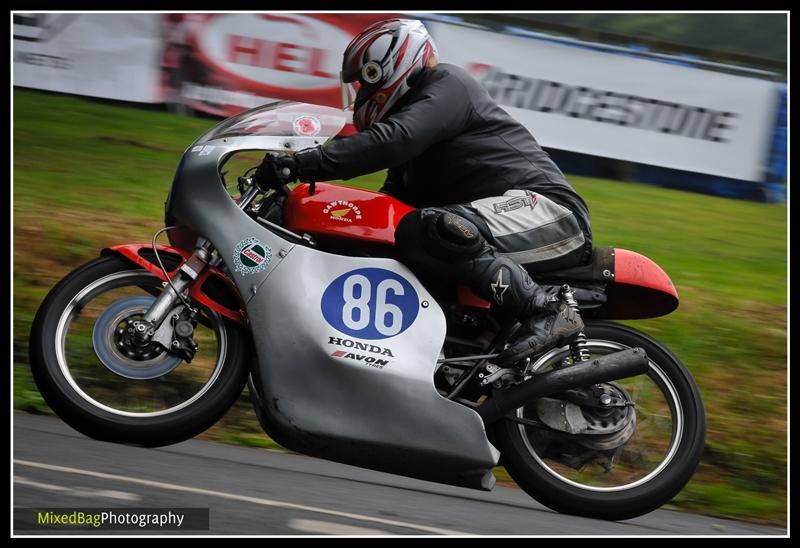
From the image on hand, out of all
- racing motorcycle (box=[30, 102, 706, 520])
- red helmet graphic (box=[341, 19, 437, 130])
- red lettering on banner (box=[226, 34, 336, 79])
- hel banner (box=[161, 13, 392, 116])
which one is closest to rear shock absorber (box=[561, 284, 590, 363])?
racing motorcycle (box=[30, 102, 706, 520])

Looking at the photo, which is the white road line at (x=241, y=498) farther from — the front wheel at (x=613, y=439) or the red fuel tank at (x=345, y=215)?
the red fuel tank at (x=345, y=215)

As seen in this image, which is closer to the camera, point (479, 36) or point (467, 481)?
point (467, 481)

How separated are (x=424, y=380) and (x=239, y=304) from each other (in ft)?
2.65

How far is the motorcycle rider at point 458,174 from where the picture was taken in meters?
4.29

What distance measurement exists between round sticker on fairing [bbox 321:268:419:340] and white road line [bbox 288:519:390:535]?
2.38 ft

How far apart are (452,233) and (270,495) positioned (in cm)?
131

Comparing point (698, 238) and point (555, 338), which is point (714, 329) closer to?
point (698, 238)

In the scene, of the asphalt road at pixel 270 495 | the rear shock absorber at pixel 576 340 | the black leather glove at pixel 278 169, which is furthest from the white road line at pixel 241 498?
the black leather glove at pixel 278 169

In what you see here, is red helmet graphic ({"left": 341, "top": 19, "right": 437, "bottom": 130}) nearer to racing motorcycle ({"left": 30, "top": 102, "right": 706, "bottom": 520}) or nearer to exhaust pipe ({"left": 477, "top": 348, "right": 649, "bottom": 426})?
racing motorcycle ({"left": 30, "top": 102, "right": 706, "bottom": 520})

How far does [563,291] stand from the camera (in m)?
4.47

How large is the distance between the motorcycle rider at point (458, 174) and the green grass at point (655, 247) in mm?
1897

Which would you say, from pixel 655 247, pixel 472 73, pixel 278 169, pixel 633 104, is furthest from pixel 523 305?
pixel 633 104

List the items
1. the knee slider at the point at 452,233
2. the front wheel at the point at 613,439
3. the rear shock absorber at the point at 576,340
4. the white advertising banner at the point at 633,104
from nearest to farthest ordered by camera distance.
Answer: the knee slider at the point at 452,233 → the rear shock absorber at the point at 576,340 → the front wheel at the point at 613,439 → the white advertising banner at the point at 633,104

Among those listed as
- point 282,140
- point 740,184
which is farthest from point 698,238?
point 282,140
